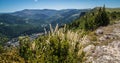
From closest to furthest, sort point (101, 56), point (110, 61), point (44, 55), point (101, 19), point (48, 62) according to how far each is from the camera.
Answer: point (48, 62) → point (44, 55) → point (110, 61) → point (101, 56) → point (101, 19)

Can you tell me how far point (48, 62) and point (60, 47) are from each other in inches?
73.6

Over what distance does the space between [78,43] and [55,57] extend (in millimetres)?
2327

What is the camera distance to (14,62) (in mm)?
16172

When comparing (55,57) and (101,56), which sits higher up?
(55,57)

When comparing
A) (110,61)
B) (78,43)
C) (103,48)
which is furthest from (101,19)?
(78,43)

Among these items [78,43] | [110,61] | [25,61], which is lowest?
[110,61]

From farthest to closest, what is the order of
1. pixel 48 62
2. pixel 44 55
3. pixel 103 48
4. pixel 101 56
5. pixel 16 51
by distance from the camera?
pixel 103 48 < pixel 101 56 < pixel 16 51 < pixel 44 55 < pixel 48 62

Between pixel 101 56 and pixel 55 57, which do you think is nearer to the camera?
pixel 55 57

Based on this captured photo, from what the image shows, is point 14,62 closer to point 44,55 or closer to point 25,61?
point 25,61

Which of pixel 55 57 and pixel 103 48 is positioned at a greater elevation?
pixel 55 57

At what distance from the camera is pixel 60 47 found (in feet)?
56.4

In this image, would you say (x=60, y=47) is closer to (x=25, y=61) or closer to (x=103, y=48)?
(x=25, y=61)

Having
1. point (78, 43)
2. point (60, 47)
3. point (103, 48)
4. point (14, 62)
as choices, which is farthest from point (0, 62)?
point (103, 48)

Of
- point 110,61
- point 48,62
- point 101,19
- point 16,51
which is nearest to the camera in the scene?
point 48,62
